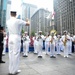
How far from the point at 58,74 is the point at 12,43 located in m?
1.94

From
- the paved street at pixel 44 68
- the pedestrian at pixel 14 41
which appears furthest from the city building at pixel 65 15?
the pedestrian at pixel 14 41

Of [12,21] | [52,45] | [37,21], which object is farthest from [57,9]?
[12,21]

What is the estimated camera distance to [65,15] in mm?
93312

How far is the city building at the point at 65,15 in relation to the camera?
84.1 metres

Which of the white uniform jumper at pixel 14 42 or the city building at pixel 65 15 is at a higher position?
the city building at pixel 65 15

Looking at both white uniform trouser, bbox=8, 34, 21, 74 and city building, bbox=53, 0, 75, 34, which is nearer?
white uniform trouser, bbox=8, 34, 21, 74

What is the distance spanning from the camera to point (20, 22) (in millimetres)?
6203

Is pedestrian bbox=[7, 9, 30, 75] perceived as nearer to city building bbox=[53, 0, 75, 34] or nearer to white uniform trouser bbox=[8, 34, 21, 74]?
white uniform trouser bbox=[8, 34, 21, 74]

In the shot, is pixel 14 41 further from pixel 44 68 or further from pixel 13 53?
pixel 44 68

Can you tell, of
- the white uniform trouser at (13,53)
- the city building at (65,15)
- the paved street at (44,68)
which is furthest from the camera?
the city building at (65,15)

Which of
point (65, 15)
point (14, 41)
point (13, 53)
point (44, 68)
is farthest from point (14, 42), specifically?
point (65, 15)

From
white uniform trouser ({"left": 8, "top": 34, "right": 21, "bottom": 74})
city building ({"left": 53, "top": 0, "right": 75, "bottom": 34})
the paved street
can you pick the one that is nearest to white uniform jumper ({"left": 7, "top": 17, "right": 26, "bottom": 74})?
white uniform trouser ({"left": 8, "top": 34, "right": 21, "bottom": 74})

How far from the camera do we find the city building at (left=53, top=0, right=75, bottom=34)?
276 feet

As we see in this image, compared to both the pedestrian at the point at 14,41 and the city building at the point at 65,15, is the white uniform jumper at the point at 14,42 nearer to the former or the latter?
the pedestrian at the point at 14,41
